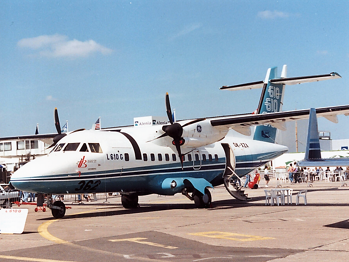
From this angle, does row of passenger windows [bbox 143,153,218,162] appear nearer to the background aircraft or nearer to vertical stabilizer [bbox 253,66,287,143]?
vertical stabilizer [bbox 253,66,287,143]

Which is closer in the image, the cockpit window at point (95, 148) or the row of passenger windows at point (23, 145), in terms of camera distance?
the cockpit window at point (95, 148)

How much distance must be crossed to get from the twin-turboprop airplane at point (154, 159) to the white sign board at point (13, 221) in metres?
2.39

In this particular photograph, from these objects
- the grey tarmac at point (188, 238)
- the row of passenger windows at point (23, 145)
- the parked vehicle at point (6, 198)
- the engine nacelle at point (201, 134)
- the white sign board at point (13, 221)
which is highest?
the row of passenger windows at point (23, 145)

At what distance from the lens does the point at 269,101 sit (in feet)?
80.7

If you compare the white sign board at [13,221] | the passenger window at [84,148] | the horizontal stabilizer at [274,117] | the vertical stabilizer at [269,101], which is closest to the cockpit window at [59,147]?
the passenger window at [84,148]

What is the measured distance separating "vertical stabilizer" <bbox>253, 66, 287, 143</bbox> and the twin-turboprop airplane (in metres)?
1.36

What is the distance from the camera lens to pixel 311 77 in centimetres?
2159

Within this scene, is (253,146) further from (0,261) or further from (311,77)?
(0,261)

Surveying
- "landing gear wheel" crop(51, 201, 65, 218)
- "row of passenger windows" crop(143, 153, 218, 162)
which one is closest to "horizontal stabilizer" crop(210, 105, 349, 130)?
"row of passenger windows" crop(143, 153, 218, 162)

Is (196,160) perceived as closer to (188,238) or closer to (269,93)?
(269,93)

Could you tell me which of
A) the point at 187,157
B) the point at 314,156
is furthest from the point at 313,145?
the point at 187,157

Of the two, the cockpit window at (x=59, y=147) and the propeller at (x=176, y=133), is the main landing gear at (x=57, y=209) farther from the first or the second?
the propeller at (x=176, y=133)

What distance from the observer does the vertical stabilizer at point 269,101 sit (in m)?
24.4

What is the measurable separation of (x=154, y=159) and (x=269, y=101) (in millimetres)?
9385
